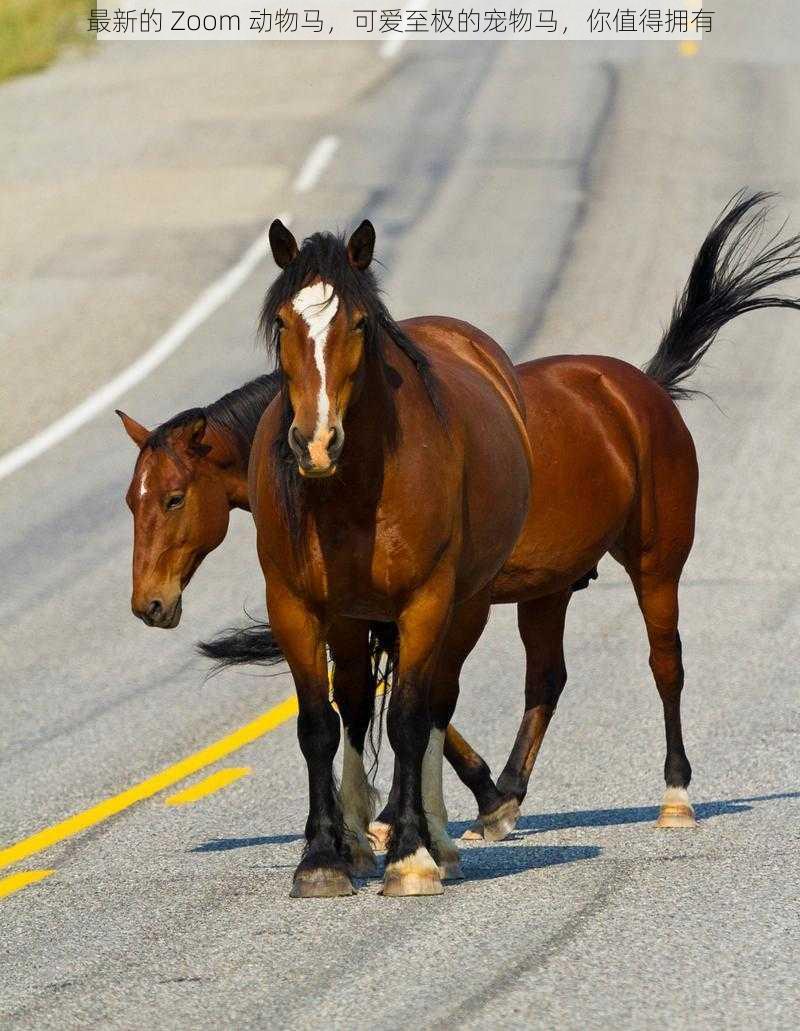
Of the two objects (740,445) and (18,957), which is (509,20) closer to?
(740,445)

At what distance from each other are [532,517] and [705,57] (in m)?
27.2

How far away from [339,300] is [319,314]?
9 cm

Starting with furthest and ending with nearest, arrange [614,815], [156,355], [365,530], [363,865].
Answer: [156,355] < [614,815] < [363,865] < [365,530]

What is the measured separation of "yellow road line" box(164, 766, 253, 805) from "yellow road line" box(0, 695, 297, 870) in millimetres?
Result: 134

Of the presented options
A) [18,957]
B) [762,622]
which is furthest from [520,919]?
[762,622]

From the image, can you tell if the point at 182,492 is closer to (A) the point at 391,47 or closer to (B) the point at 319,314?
(B) the point at 319,314

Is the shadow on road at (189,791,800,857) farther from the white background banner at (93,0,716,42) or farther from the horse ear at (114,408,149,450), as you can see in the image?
the white background banner at (93,0,716,42)

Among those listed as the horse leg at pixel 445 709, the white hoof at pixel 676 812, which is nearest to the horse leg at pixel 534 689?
the white hoof at pixel 676 812

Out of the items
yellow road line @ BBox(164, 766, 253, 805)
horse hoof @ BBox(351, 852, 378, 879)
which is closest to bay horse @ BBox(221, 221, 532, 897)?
horse hoof @ BBox(351, 852, 378, 879)

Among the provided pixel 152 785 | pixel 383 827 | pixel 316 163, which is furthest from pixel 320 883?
pixel 316 163

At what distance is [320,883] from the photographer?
266 inches

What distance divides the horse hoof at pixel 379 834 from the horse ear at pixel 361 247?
2.52 metres

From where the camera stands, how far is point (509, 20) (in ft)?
123

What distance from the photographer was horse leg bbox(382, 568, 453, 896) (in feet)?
22.1
